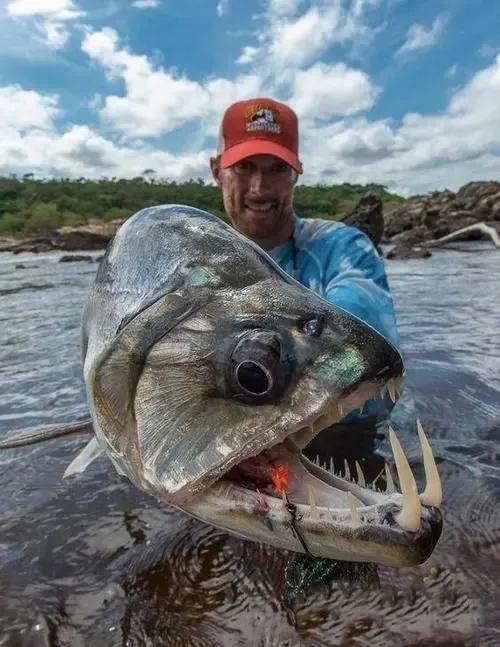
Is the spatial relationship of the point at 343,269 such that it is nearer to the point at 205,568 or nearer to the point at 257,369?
the point at 205,568

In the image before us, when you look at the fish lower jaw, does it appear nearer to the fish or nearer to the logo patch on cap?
the fish

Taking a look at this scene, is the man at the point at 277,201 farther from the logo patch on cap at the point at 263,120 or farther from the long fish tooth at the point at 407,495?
the long fish tooth at the point at 407,495

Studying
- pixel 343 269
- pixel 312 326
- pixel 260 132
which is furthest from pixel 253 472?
pixel 260 132

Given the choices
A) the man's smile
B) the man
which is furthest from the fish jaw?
the man's smile

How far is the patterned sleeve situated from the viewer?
3.07 metres

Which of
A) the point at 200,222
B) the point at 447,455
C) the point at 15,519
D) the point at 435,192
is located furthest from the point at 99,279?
the point at 435,192

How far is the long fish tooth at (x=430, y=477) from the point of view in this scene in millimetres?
1499

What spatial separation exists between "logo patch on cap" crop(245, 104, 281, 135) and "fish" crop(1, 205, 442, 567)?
2084mm

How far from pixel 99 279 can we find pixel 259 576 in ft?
4.41

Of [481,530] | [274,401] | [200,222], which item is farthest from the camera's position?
[481,530]

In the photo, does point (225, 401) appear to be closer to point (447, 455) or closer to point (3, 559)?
point (3, 559)

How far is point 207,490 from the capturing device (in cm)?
170

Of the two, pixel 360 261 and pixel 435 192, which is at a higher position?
pixel 360 261

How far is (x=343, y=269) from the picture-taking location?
3.52 metres
